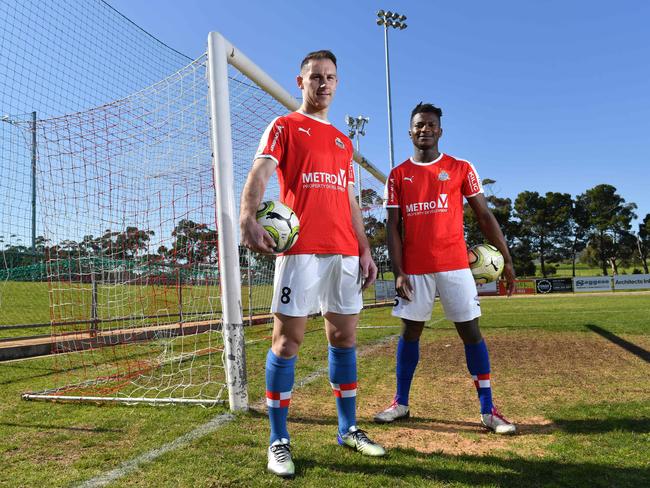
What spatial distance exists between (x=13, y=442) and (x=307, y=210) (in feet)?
8.53

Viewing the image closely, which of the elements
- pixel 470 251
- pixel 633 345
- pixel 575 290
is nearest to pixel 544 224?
pixel 575 290

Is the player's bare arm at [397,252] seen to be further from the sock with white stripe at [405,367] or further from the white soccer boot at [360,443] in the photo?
the white soccer boot at [360,443]

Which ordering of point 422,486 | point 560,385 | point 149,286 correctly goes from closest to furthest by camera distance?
point 422,486
point 560,385
point 149,286

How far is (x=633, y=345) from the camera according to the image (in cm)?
654

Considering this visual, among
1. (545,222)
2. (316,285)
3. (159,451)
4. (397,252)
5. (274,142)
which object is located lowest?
(159,451)

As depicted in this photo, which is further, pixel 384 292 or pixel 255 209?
pixel 384 292

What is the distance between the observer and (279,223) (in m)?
2.51

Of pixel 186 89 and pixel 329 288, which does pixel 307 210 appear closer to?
pixel 329 288

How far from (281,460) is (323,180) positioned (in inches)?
63.4

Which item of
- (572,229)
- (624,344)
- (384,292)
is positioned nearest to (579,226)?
(572,229)

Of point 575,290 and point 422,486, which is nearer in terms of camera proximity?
point 422,486

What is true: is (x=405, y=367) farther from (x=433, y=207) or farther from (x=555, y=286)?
(x=555, y=286)

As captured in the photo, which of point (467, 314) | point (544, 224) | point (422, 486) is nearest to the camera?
point (422, 486)

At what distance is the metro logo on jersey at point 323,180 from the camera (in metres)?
2.78
